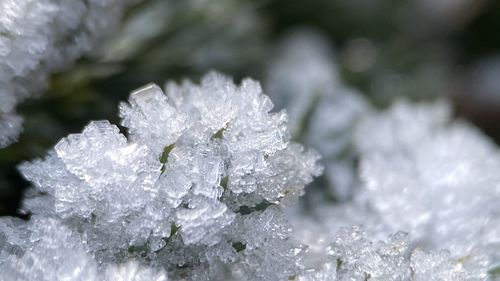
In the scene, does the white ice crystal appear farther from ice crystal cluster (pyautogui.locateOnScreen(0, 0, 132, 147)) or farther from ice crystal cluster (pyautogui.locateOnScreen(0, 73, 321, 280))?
ice crystal cluster (pyautogui.locateOnScreen(0, 0, 132, 147))

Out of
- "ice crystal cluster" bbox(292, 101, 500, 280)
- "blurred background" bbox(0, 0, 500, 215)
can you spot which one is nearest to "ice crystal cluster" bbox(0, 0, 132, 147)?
"blurred background" bbox(0, 0, 500, 215)

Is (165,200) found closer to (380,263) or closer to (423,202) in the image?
(380,263)

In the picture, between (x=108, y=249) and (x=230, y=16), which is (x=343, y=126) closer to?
(x=230, y=16)

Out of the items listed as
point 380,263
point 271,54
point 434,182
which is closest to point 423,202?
point 434,182

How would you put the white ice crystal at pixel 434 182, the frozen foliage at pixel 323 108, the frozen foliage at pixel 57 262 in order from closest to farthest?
the frozen foliage at pixel 57 262 < the white ice crystal at pixel 434 182 < the frozen foliage at pixel 323 108

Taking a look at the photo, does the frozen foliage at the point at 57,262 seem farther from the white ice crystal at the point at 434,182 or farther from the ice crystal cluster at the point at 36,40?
the white ice crystal at the point at 434,182

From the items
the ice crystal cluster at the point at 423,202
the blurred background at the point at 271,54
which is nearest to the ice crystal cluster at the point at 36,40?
the blurred background at the point at 271,54
